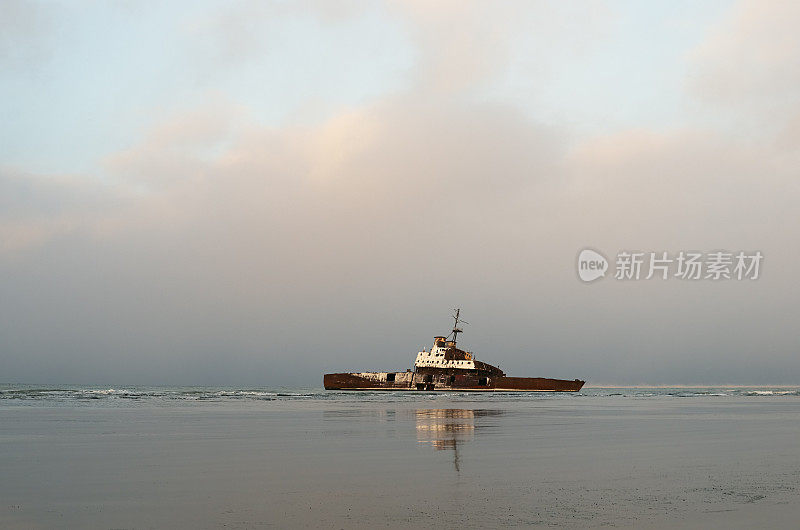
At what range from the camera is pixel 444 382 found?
340 feet

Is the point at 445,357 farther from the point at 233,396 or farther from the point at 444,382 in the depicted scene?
the point at 233,396

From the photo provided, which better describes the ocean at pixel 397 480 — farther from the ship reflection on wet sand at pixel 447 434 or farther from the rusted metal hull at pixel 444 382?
the rusted metal hull at pixel 444 382

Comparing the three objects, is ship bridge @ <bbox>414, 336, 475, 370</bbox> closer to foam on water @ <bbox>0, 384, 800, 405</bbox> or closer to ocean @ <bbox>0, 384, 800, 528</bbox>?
foam on water @ <bbox>0, 384, 800, 405</bbox>

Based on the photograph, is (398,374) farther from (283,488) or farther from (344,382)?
(283,488)

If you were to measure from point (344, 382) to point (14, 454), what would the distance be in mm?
94670

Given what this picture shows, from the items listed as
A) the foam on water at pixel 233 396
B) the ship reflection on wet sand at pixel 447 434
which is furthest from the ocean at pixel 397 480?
the foam on water at pixel 233 396

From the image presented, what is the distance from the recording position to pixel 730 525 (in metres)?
7.76

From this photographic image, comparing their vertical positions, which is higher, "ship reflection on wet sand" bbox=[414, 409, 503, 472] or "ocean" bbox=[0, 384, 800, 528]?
"ocean" bbox=[0, 384, 800, 528]

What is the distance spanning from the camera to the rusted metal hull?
103m

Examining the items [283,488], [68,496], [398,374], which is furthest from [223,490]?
[398,374]

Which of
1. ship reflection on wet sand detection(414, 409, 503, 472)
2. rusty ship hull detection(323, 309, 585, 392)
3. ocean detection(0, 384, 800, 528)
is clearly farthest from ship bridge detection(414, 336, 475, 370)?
ocean detection(0, 384, 800, 528)

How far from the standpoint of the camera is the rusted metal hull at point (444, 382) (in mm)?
102688

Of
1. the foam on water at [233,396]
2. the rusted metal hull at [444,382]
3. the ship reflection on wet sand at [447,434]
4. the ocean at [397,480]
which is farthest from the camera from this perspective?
the rusted metal hull at [444,382]

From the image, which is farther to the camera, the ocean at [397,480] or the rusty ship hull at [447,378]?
the rusty ship hull at [447,378]
